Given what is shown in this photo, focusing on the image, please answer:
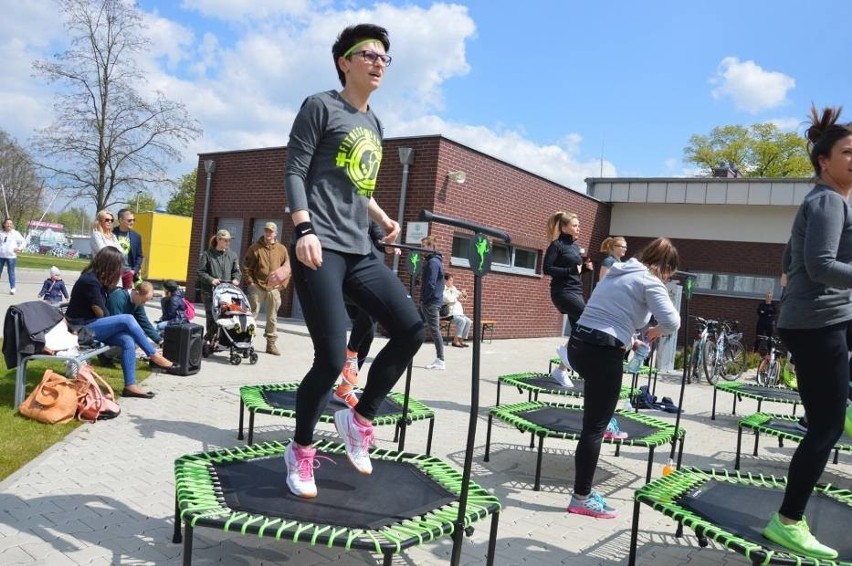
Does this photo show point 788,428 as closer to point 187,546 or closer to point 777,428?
point 777,428

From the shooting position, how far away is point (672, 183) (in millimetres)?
18812

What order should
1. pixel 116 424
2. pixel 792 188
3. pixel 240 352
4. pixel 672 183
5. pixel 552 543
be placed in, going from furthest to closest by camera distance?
pixel 672 183
pixel 792 188
pixel 240 352
pixel 116 424
pixel 552 543

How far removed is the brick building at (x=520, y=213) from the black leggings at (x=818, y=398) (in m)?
10.8

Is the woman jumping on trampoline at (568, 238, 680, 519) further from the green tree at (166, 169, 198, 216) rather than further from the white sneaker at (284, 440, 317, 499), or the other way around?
the green tree at (166, 169, 198, 216)

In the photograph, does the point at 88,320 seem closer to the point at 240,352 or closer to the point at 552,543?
the point at 240,352

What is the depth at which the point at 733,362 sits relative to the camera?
41.9 ft

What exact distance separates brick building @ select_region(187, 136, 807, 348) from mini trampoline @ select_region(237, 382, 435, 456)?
331 inches

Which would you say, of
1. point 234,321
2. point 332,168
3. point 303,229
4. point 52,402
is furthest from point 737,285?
point 303,229

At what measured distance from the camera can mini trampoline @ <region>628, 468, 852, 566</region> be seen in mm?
2718

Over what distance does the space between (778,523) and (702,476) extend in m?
0.87

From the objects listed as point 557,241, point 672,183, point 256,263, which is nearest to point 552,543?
point 557,241

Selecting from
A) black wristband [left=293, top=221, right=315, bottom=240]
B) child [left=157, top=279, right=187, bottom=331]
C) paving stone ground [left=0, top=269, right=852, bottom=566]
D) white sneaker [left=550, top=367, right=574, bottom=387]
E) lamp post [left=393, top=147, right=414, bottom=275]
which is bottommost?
paving stone ground [left=0, top=269, right=852, bottom=566]

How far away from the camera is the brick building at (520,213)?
13891mm

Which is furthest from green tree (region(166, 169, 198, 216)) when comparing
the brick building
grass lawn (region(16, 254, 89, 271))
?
the brick building
